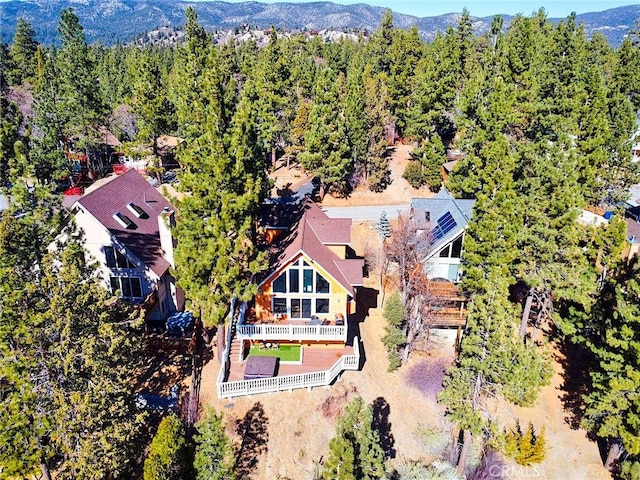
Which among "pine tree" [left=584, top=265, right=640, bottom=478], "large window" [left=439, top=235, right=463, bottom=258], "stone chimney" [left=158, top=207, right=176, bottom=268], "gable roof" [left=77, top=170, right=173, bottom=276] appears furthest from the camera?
"large window" [left=439, top=235, right=463, bottom=258]

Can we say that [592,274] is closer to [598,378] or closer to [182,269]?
[598,378]

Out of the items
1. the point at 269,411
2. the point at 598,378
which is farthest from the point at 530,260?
the point at 269,411

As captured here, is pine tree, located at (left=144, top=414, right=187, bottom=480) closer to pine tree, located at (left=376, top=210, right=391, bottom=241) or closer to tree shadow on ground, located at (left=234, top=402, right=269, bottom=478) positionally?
tree shadow on ground, located at (left=234, top=402, right=269, bottom=478)

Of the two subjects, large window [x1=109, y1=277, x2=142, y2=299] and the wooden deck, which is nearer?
the wooden deck

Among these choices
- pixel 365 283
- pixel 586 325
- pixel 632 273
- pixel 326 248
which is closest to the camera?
pixel 632 273

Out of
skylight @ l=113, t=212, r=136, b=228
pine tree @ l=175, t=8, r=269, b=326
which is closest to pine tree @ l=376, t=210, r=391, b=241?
pine tree @ l=175, t=8, r=269, b=326
